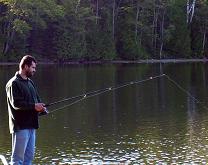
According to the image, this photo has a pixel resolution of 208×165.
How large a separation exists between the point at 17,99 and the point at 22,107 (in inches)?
5.4

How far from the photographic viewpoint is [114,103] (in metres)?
25.8

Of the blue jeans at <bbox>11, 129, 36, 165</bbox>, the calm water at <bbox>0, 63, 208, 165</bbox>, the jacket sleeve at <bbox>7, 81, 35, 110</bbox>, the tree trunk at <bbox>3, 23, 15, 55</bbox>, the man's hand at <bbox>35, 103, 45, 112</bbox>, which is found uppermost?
the tree trunk at <bbox>3, 23, 15, 55</bbox>

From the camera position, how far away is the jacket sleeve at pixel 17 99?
777cm

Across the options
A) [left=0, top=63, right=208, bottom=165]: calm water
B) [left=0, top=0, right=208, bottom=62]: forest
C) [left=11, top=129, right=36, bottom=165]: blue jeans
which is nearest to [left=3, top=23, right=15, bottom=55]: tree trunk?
[left=0, top=0, right=208, bottom=62]: forest

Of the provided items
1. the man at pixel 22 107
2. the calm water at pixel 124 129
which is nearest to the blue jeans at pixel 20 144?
the man at pixel 22 107

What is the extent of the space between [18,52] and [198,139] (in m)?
51.3

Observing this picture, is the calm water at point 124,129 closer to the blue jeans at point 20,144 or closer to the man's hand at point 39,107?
the blue jeans at point 20,144

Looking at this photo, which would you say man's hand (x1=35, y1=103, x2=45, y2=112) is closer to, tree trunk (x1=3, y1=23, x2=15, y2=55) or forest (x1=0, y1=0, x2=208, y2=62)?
forest (x1=0, y1=0, x2=208, y2=62)

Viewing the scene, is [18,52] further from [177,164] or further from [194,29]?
[177,164]

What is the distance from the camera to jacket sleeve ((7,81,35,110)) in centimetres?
777

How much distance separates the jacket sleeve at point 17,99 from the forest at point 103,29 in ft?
177

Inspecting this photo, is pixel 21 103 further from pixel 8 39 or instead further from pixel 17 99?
pixel 8 39

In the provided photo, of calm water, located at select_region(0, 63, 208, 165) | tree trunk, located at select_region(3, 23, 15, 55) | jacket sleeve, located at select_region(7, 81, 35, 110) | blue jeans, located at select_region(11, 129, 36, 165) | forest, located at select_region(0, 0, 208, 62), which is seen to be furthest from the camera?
tree trunk, located at select_region(3, 23, 15, 55)

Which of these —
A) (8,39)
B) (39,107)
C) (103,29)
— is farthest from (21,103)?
(103,29)
